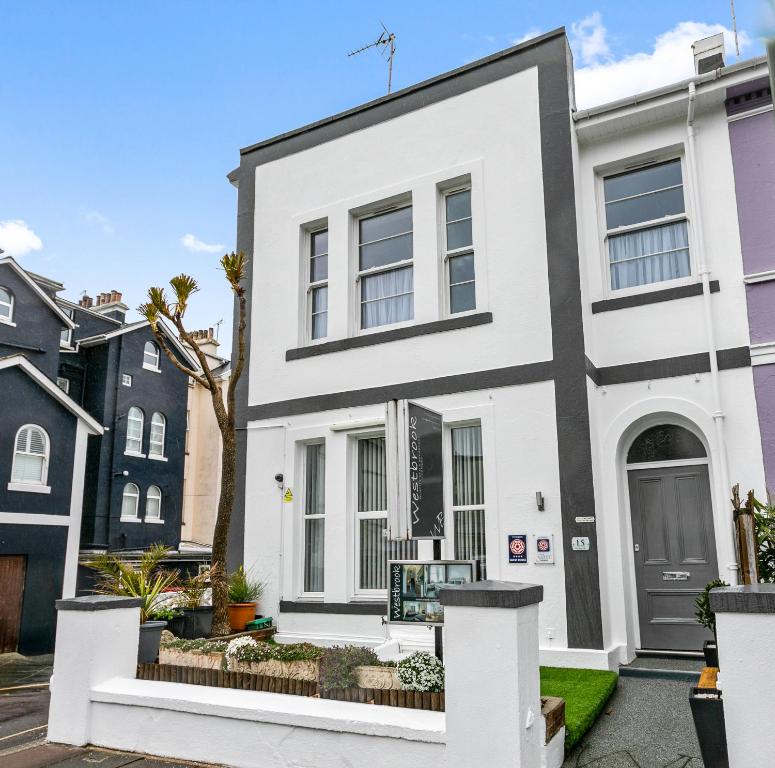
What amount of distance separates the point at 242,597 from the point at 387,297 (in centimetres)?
443

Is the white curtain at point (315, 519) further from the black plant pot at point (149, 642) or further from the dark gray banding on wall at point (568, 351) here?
the dark gray banding on wall at point (568, 351)

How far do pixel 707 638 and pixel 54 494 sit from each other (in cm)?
1463

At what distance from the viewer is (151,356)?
27.1 metres

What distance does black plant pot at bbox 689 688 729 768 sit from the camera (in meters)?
4.32

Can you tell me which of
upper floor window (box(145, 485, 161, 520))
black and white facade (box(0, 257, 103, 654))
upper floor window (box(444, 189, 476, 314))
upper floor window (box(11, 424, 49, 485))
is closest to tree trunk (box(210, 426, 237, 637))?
upper floor window (box(444, 189, 476, 314))

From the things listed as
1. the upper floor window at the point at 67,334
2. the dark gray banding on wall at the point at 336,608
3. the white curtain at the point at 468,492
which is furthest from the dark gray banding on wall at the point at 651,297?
the upper floor window at the point at 67,334

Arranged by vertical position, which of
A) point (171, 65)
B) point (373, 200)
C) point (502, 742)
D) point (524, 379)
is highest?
point (171, 65)

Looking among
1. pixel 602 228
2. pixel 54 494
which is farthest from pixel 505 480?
pixel 54 494

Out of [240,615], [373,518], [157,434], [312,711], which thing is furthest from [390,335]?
[157,434]

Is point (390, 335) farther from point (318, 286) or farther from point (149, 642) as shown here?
point (149, 642)

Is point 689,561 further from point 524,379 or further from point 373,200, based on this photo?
point 373,200

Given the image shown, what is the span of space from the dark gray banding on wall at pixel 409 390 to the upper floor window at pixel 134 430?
16.4 m

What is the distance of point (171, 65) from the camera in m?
9.49

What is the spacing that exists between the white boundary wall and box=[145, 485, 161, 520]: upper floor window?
20.3 meters
